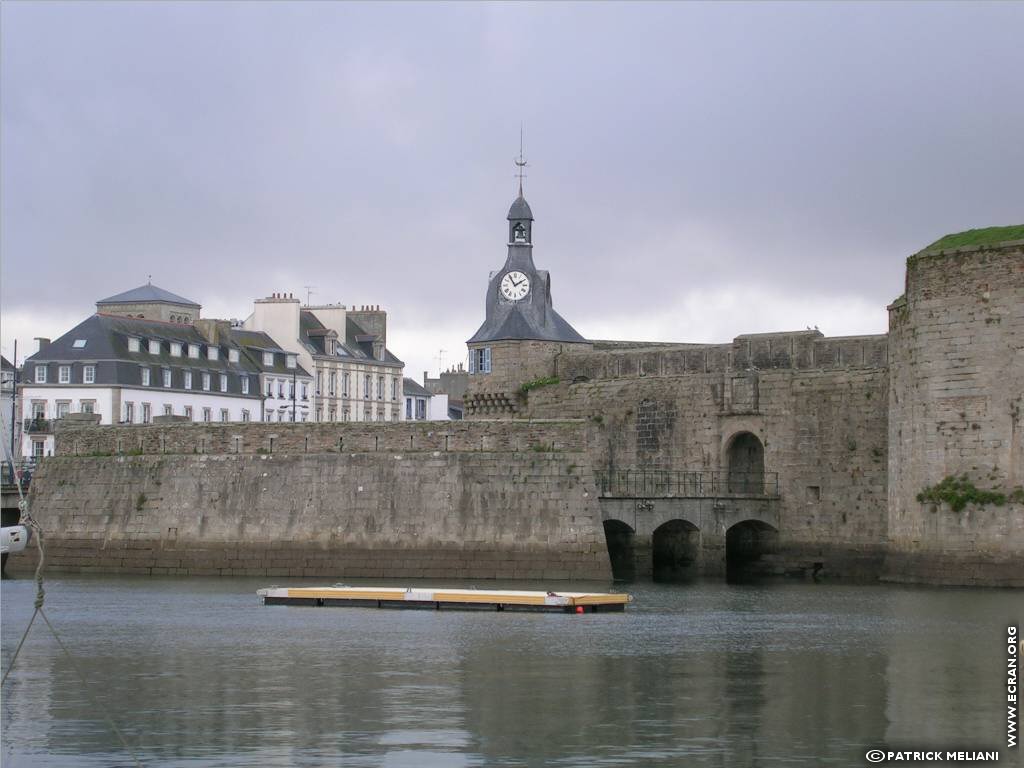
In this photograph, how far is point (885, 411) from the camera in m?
49.2

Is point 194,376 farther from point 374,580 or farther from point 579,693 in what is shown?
point 579,693

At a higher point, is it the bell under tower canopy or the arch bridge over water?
the bell under tower canopy

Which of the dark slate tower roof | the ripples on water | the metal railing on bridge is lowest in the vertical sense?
the ripples on water

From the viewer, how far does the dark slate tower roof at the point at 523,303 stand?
57.4 m

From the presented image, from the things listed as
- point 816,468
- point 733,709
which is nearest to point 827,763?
point 733,709

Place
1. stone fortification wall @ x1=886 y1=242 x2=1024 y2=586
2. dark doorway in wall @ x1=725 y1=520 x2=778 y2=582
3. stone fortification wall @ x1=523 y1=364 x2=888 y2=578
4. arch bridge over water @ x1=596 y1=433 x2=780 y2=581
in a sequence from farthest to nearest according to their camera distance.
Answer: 1. dark doorway in wall @ x1=725 y1=520 x2=778 y2=582
2. arch bridge over water @ x1=596 y1=433 x2=780 y2=581
3. stone fortification wall @ x1=523 y1=364 x2=888 y2=578
4. stone fortification wall @ x1=886 y1=242 x2=1024 y2=586

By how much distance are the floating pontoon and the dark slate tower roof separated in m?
16.5

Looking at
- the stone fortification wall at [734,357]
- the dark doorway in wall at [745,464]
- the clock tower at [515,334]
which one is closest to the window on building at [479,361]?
the clock tower at [515,334]

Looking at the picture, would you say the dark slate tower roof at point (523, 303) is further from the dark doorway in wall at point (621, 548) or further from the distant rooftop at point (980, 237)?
the distant rooftop at point (980, 237)

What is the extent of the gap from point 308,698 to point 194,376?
49.2m

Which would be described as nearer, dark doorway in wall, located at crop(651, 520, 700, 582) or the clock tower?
dark doorway in wall, located at crop(651, 520, 700, 582)

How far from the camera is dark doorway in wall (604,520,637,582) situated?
51094 millimetres

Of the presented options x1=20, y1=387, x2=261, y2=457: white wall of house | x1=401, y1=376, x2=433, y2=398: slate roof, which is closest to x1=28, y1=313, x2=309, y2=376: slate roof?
x1=20, y1=387, x2=261, y2=457: white wall of house

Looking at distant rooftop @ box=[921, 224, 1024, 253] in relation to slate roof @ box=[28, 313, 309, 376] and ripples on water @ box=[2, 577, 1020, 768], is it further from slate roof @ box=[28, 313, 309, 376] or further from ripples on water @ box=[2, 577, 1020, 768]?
slate roof @ box=[28, 313, 309, 376]
